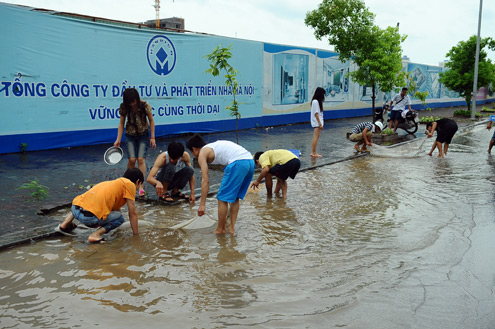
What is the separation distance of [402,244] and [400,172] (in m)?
4.86

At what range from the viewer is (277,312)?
3605mm

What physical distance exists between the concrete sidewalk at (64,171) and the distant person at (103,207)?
523mm

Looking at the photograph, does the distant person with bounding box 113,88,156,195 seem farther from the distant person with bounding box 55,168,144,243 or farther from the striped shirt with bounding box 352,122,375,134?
the striped shirt with bounding box 352,122,375,134

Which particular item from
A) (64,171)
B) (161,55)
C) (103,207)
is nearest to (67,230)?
(103,207)

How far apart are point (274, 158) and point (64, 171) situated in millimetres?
4420

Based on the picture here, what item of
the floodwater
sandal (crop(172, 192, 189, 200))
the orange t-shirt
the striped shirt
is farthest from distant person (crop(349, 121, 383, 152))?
the orange t-shirt

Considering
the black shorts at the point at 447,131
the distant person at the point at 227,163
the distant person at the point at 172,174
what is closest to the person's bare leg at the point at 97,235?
the distant person at the point at 227,163

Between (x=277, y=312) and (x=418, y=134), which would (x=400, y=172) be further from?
(x=418, y=134)

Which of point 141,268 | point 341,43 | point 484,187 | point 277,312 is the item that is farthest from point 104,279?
point 341,43

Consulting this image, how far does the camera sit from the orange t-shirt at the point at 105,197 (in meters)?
5.00

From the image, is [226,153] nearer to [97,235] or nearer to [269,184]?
[97,235]

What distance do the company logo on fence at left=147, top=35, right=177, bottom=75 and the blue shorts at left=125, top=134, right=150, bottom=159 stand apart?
6868 millimetres

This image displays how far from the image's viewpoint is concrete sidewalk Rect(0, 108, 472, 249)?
221 inches

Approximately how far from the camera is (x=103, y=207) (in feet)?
16.5
